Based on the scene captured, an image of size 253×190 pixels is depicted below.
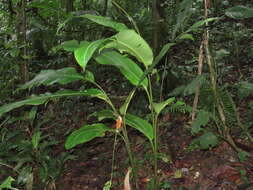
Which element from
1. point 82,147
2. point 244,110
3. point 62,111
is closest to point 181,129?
point 244,110

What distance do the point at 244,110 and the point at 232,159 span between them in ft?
2.55

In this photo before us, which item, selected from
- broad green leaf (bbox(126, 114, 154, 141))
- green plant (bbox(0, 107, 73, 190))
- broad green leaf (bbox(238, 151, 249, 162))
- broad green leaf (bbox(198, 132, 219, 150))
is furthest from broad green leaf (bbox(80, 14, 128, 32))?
green plant (bbox(0, 107, 73, 190))

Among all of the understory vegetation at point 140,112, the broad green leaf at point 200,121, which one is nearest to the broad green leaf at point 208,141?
the understory vegetation at point 140,112

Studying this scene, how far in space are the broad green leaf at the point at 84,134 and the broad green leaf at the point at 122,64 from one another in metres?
0.38

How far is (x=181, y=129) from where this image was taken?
3127 mm

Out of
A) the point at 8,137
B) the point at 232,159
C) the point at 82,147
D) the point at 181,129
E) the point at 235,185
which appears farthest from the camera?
the point at 82,147

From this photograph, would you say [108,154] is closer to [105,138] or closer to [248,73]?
[105,138]

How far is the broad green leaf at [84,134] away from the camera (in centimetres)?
191

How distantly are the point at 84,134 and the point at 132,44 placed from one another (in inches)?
27.0

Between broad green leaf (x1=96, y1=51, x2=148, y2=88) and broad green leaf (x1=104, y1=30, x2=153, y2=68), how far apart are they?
14 centimetres

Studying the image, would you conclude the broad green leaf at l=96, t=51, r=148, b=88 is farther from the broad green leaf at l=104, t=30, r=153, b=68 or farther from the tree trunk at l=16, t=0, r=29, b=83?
the tree trunk at l=16, t=0, r=29, b=83

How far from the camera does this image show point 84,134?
1.95 metres

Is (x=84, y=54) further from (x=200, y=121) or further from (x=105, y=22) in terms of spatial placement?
(x=200, y=121)

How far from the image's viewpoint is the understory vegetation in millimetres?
1812
